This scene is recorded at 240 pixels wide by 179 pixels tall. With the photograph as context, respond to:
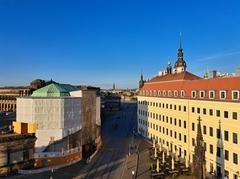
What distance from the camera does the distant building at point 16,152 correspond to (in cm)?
4041

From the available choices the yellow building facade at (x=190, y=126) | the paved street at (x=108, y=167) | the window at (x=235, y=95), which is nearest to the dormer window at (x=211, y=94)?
the yellow building facade at (x=190, y=126)

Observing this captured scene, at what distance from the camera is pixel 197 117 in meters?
46.6

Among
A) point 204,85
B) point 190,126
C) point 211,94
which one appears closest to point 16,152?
point 190,126

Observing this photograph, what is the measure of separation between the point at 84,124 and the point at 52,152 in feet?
37.6

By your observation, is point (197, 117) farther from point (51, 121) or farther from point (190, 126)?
point (51, 121)

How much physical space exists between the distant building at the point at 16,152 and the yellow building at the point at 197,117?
30.5 meters

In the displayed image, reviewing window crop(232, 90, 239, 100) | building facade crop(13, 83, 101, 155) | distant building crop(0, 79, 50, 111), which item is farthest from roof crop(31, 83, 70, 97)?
distant building crop(0, 79, 50, 111)

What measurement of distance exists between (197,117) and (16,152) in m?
34.0

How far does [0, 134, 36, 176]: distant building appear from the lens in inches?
1591

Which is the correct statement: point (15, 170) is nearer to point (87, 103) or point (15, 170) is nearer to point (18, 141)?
point (18, 141)

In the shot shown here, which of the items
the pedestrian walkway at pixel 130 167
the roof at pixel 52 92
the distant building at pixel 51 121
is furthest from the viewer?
the roof at pixel 52 92

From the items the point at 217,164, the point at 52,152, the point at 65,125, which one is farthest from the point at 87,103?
the point at 217,164

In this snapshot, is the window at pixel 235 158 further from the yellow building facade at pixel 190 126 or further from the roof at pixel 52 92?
the roof at pixel 52 92

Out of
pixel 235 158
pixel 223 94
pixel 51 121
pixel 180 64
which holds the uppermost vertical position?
pixel 180 64
